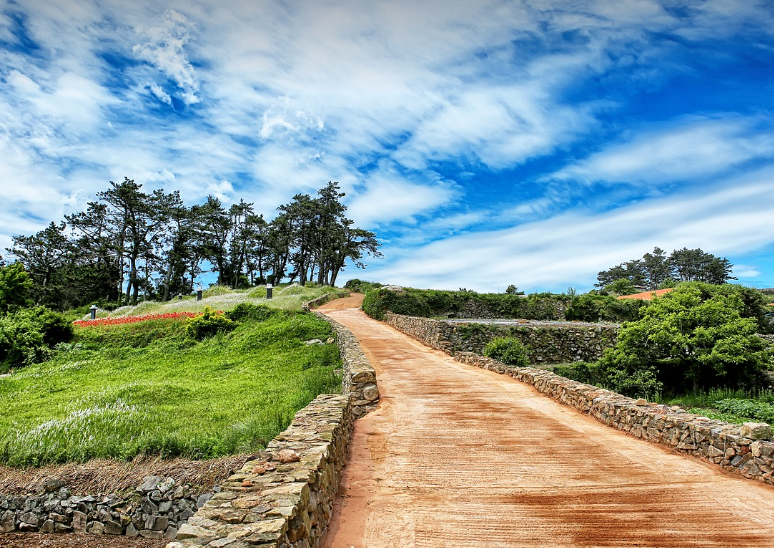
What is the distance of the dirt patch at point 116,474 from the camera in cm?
631

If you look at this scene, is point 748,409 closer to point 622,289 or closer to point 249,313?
point 249,313

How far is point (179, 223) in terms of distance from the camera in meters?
49.1

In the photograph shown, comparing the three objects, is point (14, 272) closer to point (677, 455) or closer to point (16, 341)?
point (16, 341)

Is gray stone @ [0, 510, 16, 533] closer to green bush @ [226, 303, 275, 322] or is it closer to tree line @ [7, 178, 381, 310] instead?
green bush @ [226, 303, 275, 322]

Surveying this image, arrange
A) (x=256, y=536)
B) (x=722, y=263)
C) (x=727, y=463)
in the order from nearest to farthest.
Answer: (x=256, y=536) < (x=727, y=463) < (x=722, y=263)

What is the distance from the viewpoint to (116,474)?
259 inches

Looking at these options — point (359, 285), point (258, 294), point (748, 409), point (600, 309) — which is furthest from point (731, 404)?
point (359, 285)

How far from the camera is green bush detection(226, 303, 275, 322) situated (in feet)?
74.8

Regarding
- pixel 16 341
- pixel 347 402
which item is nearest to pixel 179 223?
pixel 16 341

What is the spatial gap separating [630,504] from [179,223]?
171ft

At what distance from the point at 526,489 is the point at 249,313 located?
67.2ft

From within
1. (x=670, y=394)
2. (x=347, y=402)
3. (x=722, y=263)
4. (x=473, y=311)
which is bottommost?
(x=670, y=394)

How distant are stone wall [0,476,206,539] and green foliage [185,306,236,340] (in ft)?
47.0

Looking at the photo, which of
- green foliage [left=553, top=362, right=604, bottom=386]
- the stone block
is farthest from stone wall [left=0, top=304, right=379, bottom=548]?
green foliage [left=553, top=362, right=604, bottom=386]
